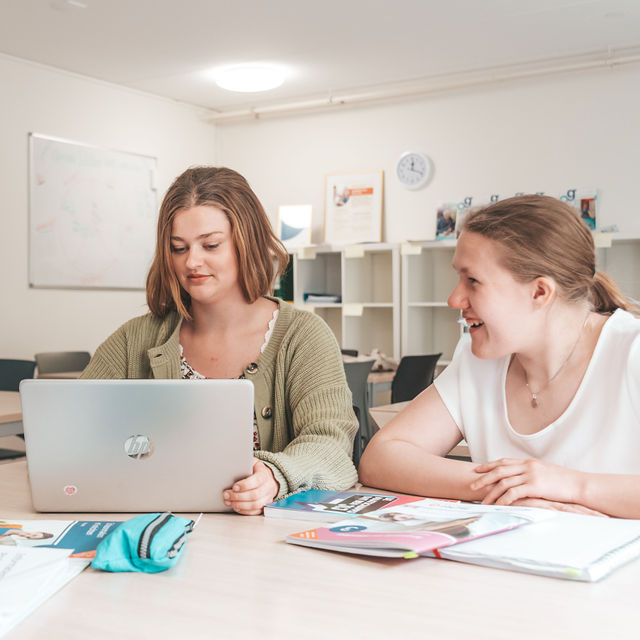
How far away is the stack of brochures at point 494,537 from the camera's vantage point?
106 centimetres

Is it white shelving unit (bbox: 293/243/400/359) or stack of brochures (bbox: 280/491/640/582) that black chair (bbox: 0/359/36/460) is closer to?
white shelving unit (bbox: 293/243/400/359)

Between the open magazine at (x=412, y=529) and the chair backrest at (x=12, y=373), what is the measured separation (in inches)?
129

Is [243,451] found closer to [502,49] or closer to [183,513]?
[183,513]

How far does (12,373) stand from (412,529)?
3.49m

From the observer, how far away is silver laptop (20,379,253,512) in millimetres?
1312

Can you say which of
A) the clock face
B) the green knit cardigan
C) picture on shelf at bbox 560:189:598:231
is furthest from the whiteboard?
the green knit cardigan

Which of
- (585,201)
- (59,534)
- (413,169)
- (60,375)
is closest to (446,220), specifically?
(413,169)

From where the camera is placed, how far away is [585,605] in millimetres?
940

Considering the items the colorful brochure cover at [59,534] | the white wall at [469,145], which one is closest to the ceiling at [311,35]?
the white wall at [469,145]

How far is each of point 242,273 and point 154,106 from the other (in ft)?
15.9

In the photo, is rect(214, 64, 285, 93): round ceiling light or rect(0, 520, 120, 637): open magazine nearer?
rect(0, 520, 120, 637): open magazine

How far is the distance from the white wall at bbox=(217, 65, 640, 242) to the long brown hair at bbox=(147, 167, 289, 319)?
3924 millimetres

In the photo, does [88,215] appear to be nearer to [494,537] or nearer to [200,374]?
[200,374]

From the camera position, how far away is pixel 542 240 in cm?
158
